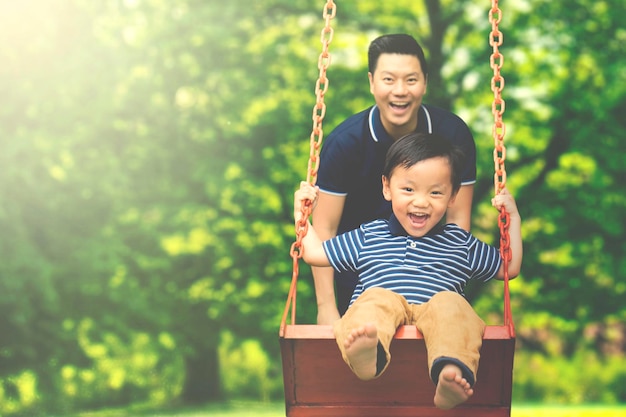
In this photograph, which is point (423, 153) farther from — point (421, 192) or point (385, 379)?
point (385, 379)

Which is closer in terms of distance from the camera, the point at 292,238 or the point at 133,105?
the point at 133,105

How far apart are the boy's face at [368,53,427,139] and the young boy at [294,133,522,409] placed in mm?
409

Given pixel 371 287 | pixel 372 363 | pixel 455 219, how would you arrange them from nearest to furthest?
pixel 372 363 < pixel 371 287 < pixel 455 219

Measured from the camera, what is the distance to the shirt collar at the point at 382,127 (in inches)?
148

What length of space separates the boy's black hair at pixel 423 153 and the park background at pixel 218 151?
26.0 ft

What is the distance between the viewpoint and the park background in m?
11.0

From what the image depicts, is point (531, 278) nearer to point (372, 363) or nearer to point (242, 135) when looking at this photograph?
point (242, 135)

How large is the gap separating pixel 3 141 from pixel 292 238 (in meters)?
4.22

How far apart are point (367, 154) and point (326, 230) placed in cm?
37

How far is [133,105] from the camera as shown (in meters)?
11.7

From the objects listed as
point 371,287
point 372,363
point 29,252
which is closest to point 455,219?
point 371,287

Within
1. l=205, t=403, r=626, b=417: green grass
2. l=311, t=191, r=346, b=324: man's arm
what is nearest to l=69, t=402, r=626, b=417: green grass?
l=205, t=403, r=626, b=417: green grass

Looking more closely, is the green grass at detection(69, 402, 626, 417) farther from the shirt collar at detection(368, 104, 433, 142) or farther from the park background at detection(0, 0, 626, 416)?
the shirt collar at detection(368, 104, 433, 142)

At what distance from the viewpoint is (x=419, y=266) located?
3.17 metres
